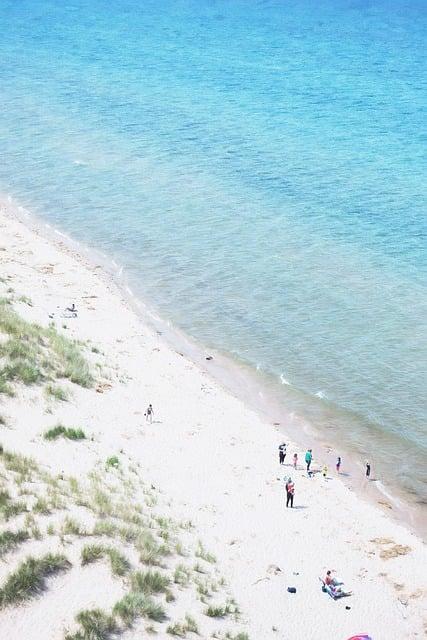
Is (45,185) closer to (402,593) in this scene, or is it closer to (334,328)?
(334,328)

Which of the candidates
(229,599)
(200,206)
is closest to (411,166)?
(200,206)

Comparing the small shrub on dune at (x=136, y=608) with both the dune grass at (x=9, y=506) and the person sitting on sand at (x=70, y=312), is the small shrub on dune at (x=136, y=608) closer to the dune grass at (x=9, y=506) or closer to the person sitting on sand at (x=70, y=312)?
the dune grass at (x=9, y=506)

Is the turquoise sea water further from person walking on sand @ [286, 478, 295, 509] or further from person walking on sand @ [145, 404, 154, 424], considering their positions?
person walking on sand @ [145, 404, 154, 424]

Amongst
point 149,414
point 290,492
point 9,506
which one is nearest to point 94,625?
point 9,506

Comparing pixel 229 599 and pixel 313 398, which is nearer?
pixel 229 599

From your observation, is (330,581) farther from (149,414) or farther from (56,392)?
(56,392)

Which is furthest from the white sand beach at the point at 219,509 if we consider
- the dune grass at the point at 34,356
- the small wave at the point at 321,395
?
the small wave at the point at 321,395

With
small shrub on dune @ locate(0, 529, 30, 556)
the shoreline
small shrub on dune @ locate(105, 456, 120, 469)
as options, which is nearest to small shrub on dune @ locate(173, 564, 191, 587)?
small shrub on dune @ locate(0, 529, 30, 556)

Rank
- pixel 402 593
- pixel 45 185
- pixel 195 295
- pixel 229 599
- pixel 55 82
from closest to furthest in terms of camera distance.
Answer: pixel 229 599 → pixel 402 593 → pixel 195 295 → pixel 45 185 → pixel 55 82
